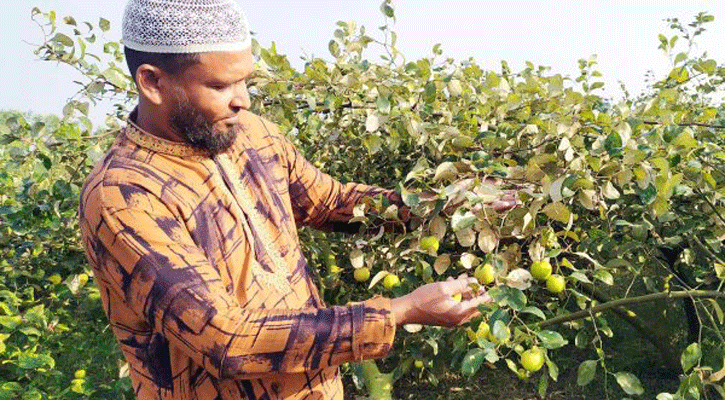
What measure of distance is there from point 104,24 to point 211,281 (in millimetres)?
1970

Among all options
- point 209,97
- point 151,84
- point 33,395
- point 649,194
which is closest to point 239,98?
point 209,97

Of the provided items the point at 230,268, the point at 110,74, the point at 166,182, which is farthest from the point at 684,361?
the point at 110,74

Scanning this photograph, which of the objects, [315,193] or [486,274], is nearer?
[486,274]

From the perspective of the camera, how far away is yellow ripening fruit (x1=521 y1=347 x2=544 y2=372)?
1620 mm

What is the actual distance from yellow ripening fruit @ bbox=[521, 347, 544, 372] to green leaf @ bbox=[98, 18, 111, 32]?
88.0 inches

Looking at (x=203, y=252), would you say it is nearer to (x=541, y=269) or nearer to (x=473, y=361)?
(x=473, y=361)

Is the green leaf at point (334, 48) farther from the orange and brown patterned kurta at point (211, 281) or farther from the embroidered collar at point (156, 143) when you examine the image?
the embroidered collar at point (156, 143)

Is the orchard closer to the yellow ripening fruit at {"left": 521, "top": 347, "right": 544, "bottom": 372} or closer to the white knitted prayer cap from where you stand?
the yellow ripening fruit at {"left": 521, "top": 347, "right": 544, "bottom": 372}

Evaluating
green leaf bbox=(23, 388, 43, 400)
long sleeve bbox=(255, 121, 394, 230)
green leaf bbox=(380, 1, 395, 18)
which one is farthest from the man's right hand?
green leaf bbox=(23, 388, 43, 400)

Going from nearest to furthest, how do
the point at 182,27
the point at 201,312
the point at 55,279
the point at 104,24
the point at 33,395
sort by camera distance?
the point at 201,312, the point at 182,27, the point at 33,395, the point at 104,24, the point at 55,279

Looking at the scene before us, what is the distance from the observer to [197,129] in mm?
1572

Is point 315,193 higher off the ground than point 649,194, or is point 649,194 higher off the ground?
point 649,194

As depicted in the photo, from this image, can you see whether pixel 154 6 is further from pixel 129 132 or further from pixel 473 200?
pixel 473 200

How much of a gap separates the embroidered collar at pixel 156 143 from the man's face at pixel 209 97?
0.08ft
